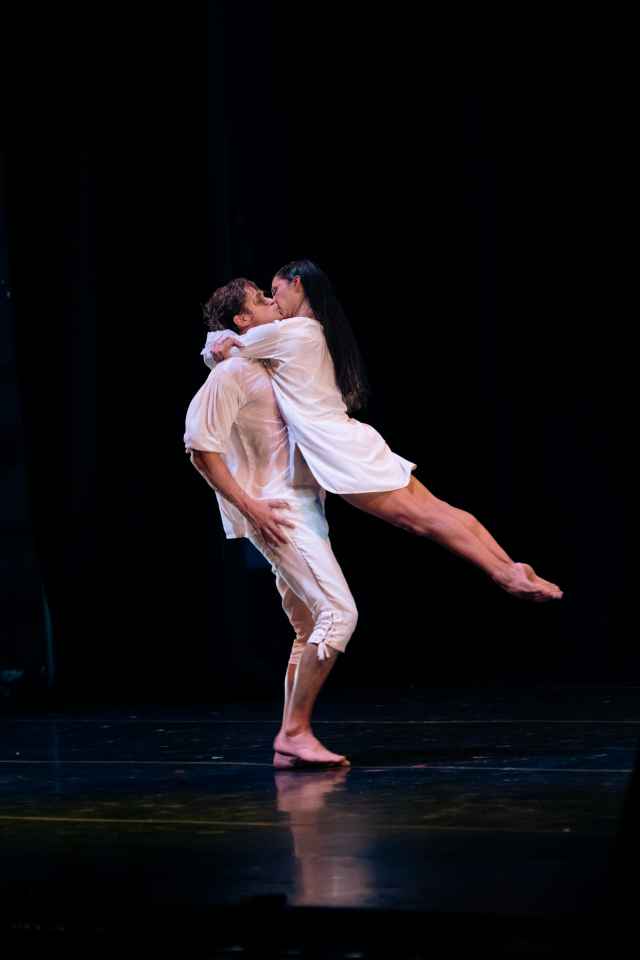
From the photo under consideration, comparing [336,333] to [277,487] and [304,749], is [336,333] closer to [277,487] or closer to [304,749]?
[277,487]

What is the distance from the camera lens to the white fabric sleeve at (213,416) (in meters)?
3.70

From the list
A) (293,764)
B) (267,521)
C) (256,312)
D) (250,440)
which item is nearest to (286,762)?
(293,764)

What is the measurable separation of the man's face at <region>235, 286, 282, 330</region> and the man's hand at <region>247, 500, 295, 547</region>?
0.53 m

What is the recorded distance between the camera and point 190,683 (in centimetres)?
616

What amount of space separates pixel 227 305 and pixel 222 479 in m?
0.52

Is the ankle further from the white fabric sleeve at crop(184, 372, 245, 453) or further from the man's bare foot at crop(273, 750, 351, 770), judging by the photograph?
the white fabric sleeve at crop(184, 372, 245, 453)

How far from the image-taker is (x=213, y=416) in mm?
3721

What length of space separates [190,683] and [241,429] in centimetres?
252

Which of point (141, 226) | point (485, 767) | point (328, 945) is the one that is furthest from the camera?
point (141, 226)

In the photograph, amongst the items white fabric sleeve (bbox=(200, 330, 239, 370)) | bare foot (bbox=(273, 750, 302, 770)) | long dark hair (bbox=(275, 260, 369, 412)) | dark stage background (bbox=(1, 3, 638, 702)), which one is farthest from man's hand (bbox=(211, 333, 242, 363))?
dark stage background (bbox=(1, 3, 638, 702))

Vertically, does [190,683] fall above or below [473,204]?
below

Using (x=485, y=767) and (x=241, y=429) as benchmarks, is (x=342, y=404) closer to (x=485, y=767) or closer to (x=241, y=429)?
(x=241, y=429)

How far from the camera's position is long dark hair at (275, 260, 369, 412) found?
12.6 ft

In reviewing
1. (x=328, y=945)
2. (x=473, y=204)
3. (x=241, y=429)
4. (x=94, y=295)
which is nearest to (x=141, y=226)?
(x=94, y=295)
